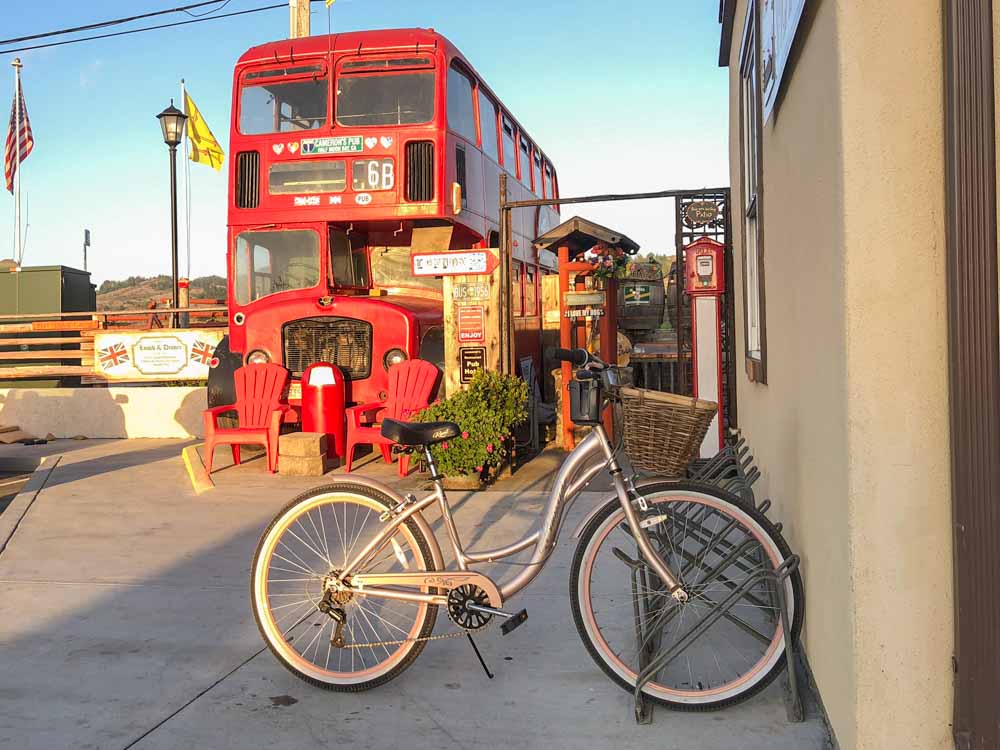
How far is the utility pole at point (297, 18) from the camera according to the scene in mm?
15188

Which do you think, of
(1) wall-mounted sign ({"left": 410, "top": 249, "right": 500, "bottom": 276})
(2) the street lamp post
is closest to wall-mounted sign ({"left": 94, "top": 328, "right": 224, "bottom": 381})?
(2) the street lamp post

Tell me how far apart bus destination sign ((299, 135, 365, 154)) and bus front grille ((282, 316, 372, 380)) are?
1.89 meters

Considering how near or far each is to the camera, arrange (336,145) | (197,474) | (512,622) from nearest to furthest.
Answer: (512,622), (197,474), (336,145)

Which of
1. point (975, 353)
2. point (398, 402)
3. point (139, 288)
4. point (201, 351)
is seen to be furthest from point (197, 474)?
point (139, 288)

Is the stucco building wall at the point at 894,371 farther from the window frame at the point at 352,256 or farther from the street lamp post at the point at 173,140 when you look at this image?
the street lamp post at the point at 173,140

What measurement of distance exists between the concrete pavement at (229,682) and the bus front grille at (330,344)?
14.5 feet

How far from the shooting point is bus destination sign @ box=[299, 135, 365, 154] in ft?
36.5

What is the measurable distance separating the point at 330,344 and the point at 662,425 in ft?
→ 24.4

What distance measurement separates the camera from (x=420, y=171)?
36.1ft

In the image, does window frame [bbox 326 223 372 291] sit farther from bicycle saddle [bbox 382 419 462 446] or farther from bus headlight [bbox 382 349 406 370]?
bicycle saddle [bbox 382 419 462 446]

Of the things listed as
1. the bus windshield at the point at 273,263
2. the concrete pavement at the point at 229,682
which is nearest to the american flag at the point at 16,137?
the bus windshield at the point at 273,263

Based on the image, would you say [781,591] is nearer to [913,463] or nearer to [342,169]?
[913,463]

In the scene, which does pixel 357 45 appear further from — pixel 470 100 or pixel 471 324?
pixel 471 324

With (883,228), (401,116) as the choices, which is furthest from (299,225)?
(883,228)
